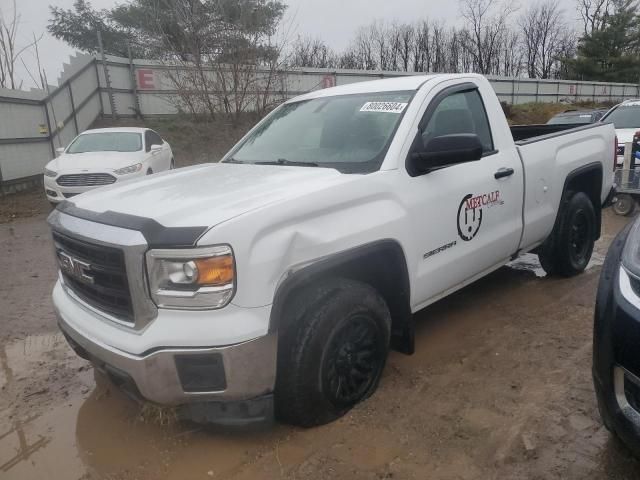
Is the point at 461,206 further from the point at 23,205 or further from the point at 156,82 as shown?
the point at 156,82

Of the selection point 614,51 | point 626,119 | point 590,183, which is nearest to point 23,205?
point 590,183

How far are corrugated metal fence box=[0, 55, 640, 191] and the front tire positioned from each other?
41.6ft

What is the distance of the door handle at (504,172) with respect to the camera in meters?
3.72

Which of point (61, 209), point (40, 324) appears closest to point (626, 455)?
point (61, 209)

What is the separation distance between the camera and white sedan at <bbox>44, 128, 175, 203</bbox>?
33.2 feet

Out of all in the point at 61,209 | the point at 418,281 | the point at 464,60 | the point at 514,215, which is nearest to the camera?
the point at 61,209

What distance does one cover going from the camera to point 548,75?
52688 mm

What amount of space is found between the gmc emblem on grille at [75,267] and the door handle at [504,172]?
274cm

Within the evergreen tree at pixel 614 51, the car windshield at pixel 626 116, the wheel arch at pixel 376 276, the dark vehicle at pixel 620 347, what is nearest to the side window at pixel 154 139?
the car windshield at pixel 626 116

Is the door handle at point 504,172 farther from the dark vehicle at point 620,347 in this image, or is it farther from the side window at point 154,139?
the side window at point 154,139

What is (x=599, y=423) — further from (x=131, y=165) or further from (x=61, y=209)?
(x=131, y=165)

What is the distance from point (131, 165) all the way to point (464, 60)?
46.4 meters

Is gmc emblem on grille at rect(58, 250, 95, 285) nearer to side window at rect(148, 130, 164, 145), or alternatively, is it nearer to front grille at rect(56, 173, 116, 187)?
front grille at rect(56, 173, 116, 187)

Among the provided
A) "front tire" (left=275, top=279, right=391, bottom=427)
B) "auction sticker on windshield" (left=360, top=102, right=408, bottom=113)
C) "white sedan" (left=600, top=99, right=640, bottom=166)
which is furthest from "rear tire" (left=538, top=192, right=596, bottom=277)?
"white sedan" (left=600, top=99, right=640, bottom=166)
